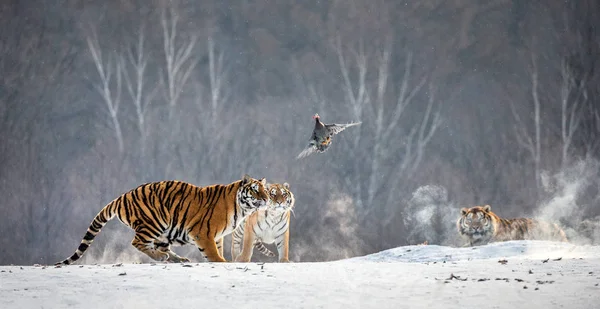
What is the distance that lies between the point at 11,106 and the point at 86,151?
81.2 inches

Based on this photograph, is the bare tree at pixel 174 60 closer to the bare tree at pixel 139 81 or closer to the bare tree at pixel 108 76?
the bare tree at pixel 139 81

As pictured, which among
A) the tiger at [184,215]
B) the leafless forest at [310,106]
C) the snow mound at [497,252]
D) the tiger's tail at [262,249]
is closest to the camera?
the tiger at [184,215]

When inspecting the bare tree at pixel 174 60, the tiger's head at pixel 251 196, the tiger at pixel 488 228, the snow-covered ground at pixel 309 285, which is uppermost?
the bare tree at pixel 174 60

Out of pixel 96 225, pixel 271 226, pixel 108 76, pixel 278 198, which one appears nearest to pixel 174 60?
pixel 108 76

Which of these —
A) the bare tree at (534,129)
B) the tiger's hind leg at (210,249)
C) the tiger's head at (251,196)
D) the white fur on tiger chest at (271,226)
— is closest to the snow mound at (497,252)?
the white fur on tiger chest at (271,226)

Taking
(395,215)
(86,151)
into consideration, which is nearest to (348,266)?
(395,215)

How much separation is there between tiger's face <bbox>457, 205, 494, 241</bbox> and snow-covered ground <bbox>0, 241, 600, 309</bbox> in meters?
4.96

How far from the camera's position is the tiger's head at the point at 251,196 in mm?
7387

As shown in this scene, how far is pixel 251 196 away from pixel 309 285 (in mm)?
2105

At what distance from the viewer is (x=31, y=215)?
1680 cm

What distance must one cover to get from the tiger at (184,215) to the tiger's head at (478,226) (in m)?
5.10

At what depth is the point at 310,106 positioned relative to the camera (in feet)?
57.9

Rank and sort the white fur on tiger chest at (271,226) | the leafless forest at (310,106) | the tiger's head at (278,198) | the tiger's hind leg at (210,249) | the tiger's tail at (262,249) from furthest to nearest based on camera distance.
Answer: the leafless forest at (310,106) < the tiger's tail at (262,249) < the white fur on tiger chest at (271,226) < the tiger's head at (278,198) < the tiger's hind leg at (210,249)

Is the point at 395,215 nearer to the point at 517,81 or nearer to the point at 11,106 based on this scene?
the point at 517,81
